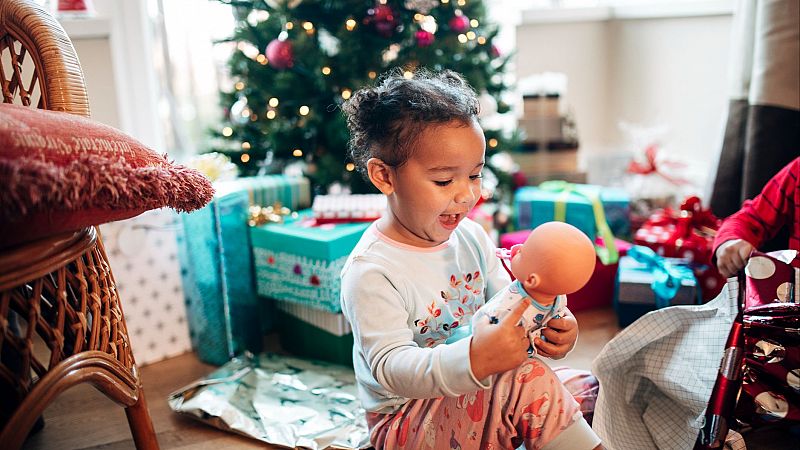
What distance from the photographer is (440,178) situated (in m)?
1.02

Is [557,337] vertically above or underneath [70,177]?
underneath

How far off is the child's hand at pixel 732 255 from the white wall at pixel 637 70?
1.37m

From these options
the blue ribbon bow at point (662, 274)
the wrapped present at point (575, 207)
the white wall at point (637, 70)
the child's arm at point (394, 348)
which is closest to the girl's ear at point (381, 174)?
the child's arm at point (394, 348)

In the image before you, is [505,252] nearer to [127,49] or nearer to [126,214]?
[126,214]

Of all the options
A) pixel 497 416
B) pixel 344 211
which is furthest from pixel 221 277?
pixel 497 416

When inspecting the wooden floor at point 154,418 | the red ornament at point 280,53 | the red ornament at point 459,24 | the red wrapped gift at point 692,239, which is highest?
the red ornament at point 459,24

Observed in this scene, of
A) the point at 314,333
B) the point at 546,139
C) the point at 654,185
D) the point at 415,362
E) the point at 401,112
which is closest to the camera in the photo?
the point at 415,362

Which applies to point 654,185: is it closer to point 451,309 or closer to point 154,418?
point 451,309

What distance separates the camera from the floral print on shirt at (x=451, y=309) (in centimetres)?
108

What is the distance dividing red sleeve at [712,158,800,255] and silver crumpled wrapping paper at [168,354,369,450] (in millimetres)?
849

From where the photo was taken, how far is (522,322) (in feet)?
2.97

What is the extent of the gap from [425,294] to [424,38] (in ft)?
3.51

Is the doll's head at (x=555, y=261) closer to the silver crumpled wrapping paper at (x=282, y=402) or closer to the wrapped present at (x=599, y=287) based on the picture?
the silver crumpled wrapping paper at (x=282, y=402)

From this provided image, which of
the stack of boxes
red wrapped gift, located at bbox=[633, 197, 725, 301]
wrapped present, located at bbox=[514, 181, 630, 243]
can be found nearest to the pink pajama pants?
red wrapped gift, located at bbox=[633, 197, 725, 301]
